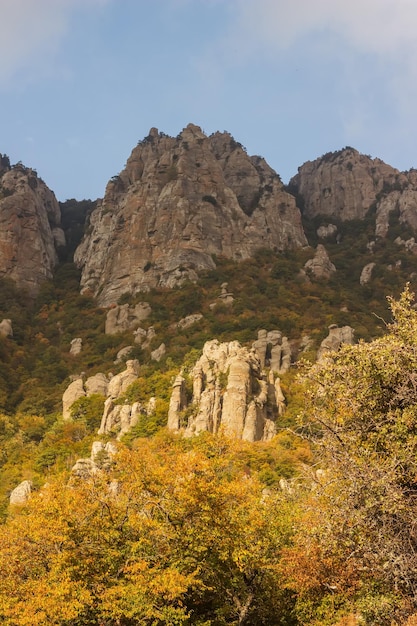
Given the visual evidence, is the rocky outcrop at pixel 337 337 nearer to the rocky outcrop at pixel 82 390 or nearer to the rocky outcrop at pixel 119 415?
the rocky outcrop at pixel 119 415

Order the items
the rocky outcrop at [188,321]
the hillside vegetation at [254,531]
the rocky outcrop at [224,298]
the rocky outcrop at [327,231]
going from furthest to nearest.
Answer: the rocky outcrop at [327,231] → the rocky outcrop at [224,298] → the rocky outcrop at [188,321] → the hillside vegetation at [254,531]

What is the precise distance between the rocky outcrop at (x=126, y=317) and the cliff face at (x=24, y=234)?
24504 mm

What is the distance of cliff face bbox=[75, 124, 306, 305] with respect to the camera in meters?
108

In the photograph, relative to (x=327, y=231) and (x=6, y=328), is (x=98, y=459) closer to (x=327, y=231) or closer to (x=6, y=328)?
(x=6, y=328)

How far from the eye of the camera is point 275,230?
12588 centimetres

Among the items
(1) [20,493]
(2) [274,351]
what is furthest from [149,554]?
(2) [274,351]

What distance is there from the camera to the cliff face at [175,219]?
354 ft

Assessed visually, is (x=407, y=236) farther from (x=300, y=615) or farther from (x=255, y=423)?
(x=300, y=615)

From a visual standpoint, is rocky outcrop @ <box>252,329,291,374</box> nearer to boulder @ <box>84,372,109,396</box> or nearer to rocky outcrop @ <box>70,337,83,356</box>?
boulder @ <box>84,372,109,396</box>

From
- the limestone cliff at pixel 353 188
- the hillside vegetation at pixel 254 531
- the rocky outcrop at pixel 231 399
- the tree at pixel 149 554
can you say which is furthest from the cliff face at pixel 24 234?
the tree at pixel 149 554

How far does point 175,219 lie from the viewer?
364 feet

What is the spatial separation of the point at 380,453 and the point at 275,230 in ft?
368

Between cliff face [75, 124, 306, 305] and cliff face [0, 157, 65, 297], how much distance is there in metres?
8.78

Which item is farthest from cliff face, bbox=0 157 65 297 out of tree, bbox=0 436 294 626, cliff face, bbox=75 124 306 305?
tree, bbox=0 436 294 626
